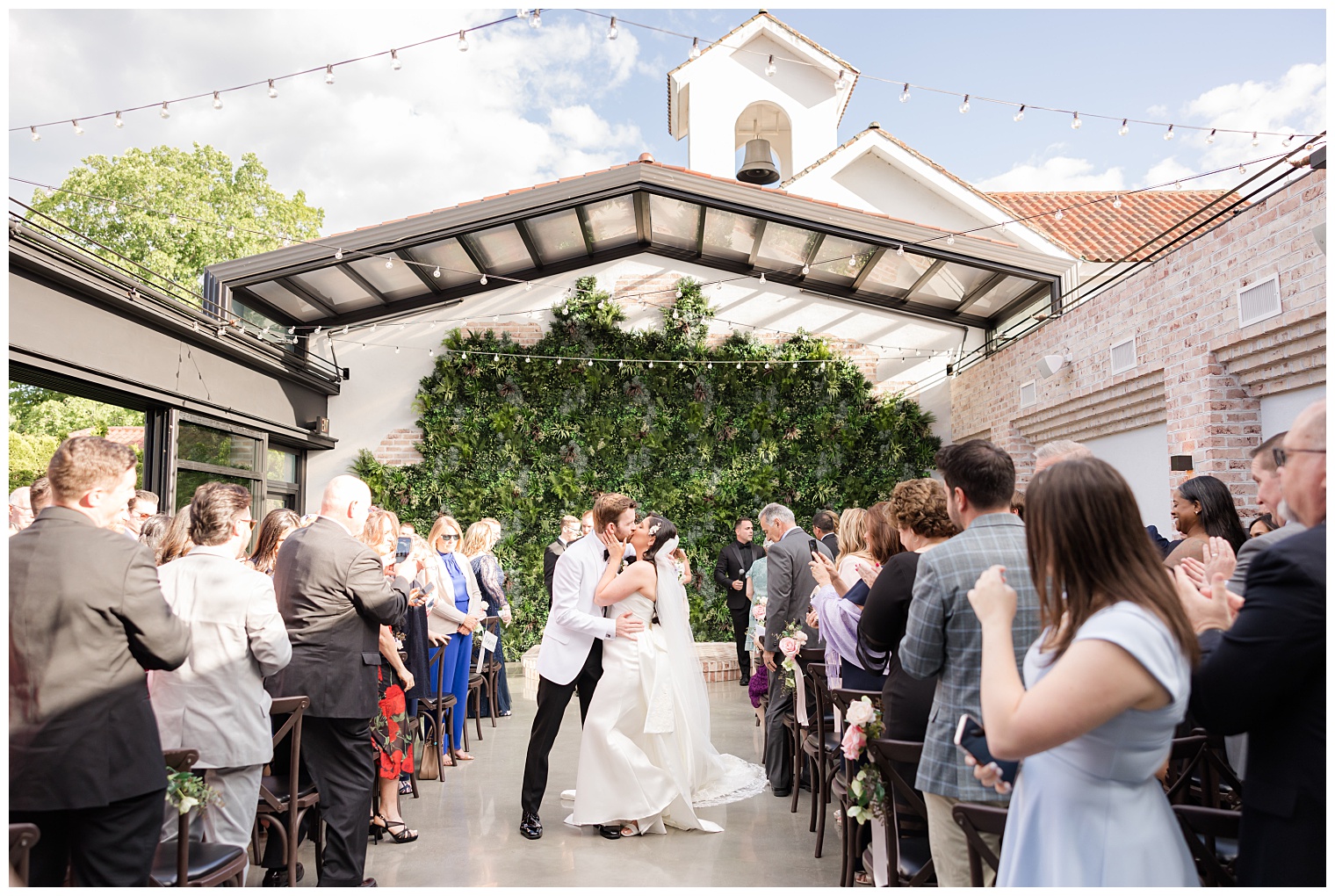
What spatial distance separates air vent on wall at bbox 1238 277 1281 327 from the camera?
5086mm

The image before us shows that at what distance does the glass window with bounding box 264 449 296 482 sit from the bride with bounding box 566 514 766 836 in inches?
245

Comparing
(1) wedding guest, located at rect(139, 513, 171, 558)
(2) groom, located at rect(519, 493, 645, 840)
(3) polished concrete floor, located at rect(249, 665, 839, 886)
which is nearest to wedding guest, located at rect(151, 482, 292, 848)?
(3) polished concrete floor, located at rect(249, 665, 839, 886)

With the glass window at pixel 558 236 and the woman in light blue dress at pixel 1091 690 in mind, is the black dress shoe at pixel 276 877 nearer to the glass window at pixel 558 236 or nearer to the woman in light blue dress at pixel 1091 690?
the woman in light blue dress at pixel 1091 690

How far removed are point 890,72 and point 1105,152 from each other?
178 inches

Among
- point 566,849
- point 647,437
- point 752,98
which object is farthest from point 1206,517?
point 752,98

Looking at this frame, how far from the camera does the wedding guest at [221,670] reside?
309cm

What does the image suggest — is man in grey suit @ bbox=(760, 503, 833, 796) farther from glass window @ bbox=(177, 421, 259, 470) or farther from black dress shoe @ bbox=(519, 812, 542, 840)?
glass window @ bbox=(177, 421, 259, 470)

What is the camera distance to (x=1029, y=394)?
28.9ft

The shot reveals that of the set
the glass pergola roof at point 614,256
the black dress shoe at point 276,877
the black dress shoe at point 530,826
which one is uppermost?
the glass pergola roof at point 614,256

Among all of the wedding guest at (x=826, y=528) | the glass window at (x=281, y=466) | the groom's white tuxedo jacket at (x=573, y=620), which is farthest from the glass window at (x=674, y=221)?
the groom's white tuxedo jacket at (x=573, y=620)

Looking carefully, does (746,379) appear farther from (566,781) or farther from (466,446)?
(566,781)

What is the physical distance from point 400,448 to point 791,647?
7418mm

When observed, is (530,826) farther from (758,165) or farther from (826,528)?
(758,165)

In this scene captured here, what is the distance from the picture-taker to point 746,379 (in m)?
11.1
